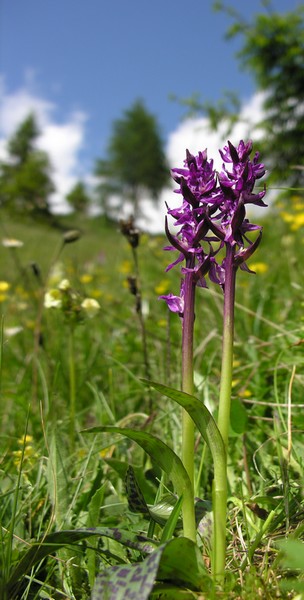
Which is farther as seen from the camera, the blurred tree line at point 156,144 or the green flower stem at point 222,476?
the blurred tree line at point 156,144

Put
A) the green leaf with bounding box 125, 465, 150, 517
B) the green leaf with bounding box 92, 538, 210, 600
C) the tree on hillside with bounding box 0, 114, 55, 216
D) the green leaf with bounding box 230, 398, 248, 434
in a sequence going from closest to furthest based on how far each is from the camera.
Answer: the green leaf with bounding box 92, 538, 210, 600
the green leaf with bounding box 125, 465, 150, 517
the green leaf with bounding box 230, 398, 248, 434
the tree on hillside with bounding box 0, 114, 55, 216

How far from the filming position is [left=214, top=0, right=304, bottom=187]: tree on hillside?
10359 millimetres

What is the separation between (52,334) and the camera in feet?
10.3

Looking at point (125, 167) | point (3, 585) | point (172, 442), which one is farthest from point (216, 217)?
point (125, 167)

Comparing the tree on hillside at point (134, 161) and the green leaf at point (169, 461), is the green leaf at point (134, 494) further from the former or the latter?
the tree on hillside at point (134, 161)

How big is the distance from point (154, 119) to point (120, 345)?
52.2 metres

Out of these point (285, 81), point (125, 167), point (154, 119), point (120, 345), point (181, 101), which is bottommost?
point (120, 345)

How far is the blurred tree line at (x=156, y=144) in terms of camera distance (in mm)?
8089

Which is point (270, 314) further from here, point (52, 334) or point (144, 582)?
point (144, 582)

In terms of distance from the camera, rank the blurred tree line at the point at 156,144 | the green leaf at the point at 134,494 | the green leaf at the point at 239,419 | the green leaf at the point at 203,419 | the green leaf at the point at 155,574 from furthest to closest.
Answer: the blurred tree line at the point at 156,144
the green leaf at the point at 239,419
the green leaf at the point at 134,494
the green leaf at the point at 203,419
the green leaf at the point at 155,574

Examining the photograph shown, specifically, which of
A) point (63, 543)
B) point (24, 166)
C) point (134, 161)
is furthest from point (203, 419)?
point (134, 161)

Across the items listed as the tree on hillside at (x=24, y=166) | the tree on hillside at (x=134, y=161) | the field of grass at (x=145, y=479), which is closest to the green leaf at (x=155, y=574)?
the field of grass at (x=145, y=479)

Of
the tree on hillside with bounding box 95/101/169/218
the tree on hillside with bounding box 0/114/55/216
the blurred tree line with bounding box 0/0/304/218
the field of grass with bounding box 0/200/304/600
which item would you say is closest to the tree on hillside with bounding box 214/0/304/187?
the blurred tree line with bounding box 0/0/304/218

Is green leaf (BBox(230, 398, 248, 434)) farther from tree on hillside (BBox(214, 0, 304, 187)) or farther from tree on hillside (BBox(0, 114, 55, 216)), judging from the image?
tree on hillside (BBox(0, 114, 55, 216))
